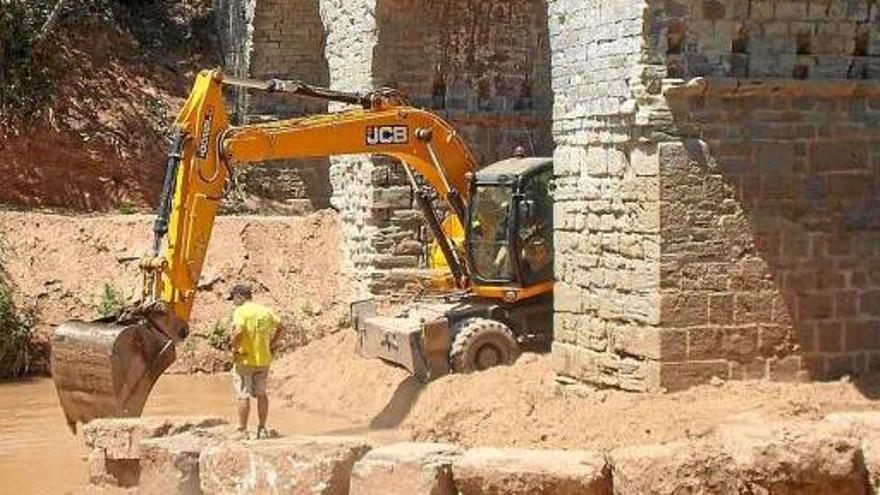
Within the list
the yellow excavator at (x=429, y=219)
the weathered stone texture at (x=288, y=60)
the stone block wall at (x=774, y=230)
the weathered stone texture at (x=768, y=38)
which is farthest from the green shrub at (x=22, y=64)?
the stone block wall at (x=774, y=230)

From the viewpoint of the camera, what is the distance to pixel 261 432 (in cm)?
1098

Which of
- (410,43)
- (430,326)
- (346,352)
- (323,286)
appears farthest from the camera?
(323,286)

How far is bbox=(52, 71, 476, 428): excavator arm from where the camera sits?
37.0ft

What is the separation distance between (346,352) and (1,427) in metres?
3.78

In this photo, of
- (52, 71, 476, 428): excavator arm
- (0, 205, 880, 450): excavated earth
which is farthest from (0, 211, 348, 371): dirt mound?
→ (52, 71, 476, 428): excavator arm

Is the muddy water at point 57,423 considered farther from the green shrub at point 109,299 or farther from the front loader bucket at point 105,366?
the green shrub at point 109,299

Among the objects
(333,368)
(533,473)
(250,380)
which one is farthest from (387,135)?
(533,473)

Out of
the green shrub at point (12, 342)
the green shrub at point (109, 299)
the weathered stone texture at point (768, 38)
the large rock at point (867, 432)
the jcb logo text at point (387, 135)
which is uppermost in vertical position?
the weathered stone texture at point (768, 38)

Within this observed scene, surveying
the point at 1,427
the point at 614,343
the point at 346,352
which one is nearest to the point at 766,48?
the point at 614,343

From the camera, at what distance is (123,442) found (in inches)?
363

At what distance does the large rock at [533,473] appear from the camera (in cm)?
701

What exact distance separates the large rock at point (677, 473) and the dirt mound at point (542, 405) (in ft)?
7.94

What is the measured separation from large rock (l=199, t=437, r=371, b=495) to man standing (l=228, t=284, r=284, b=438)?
3470mm

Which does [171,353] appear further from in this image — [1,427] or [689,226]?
[689,226]
